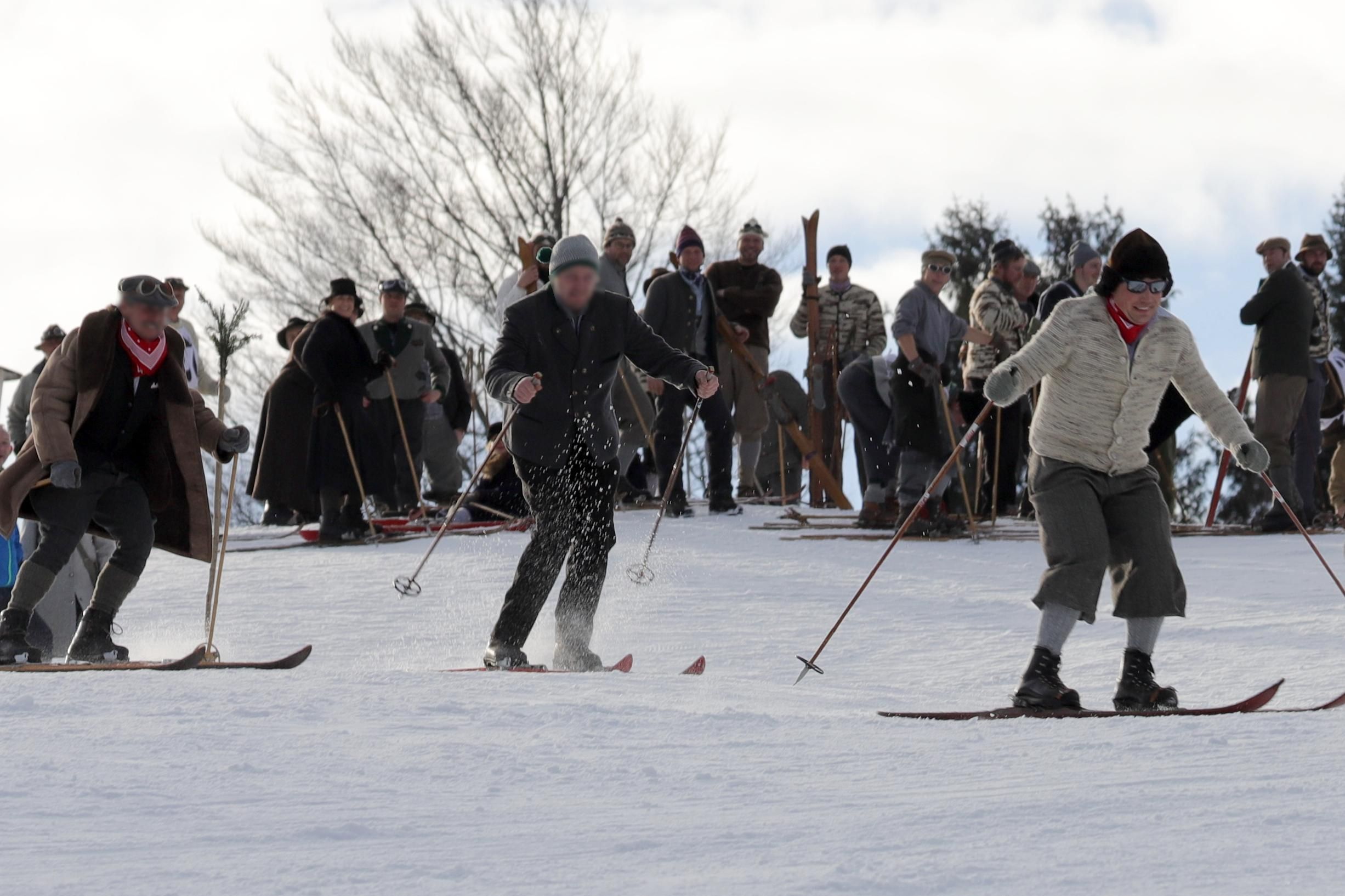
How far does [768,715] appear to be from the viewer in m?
4.98

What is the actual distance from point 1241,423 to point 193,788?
3540 mm

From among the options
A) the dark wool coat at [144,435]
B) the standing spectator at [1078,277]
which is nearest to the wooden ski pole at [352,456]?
the dark wool coat at [144,435]

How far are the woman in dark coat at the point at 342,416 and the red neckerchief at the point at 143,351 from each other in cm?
472

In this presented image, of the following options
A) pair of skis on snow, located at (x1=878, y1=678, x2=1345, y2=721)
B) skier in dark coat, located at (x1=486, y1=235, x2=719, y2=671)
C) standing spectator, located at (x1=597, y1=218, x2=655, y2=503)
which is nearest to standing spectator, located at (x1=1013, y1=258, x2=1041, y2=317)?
standing spectator, located at (x1=597, y1=218, x2=655, y2=503)

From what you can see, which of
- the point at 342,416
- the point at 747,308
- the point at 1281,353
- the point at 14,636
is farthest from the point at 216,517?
the point at 1281,353

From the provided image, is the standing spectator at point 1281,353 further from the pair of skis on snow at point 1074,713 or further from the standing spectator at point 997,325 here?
the pair of skis on snow at point 1074,713

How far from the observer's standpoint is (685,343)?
37.1 ft

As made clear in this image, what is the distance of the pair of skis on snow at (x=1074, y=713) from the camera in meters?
5.07

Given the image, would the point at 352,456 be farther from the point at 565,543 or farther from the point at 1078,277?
the point at 565,543

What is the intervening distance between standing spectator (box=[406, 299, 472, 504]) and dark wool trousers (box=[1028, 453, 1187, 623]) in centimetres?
868

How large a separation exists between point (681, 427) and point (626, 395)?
578 millimetres

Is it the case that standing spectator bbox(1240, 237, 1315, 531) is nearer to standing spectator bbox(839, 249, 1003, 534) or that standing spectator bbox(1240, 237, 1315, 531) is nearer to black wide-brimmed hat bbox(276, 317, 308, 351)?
standing spectator bbox(839, 249, 1003, 534)

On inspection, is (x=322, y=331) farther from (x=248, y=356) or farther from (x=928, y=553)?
(x=248, y=356)

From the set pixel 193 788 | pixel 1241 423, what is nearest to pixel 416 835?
pixel 193 788
